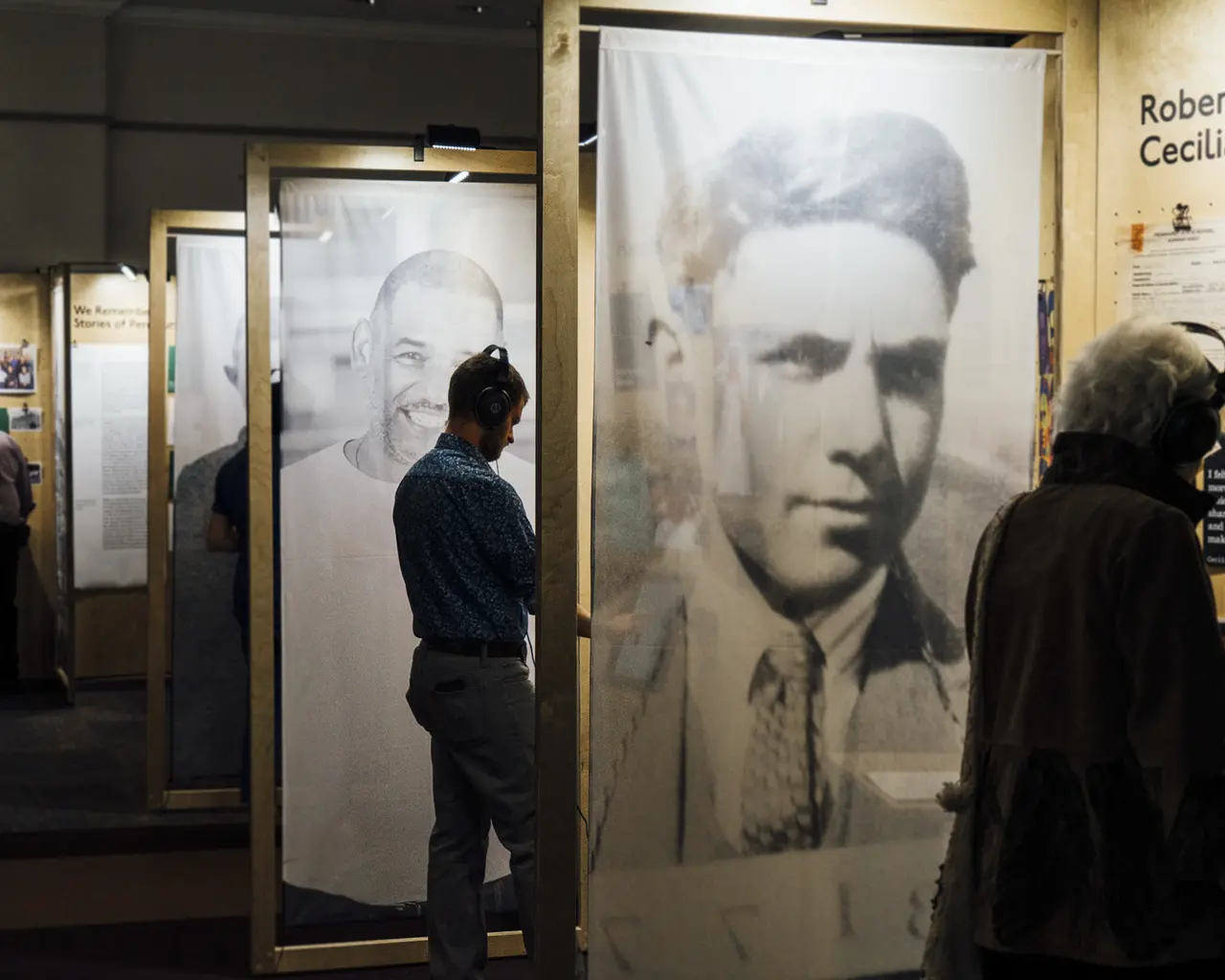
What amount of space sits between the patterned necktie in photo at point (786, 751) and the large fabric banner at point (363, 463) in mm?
1746

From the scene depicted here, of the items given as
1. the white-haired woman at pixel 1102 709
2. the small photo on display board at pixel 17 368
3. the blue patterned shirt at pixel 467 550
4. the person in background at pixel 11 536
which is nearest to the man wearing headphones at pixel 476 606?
the blue patterned shirt at pixel 467 550

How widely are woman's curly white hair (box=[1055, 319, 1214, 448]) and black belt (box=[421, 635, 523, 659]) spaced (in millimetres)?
1752

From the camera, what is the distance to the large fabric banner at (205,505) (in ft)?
20.3

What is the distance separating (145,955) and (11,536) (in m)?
5.16

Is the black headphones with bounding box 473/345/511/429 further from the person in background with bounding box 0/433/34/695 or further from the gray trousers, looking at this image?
the person in background with bounding box 0/433/34/695

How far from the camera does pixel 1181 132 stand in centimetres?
288

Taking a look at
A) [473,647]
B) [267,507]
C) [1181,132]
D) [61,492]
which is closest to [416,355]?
[267,507]

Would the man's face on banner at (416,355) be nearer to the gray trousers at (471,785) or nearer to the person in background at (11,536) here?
the gray trousers at (471,785)

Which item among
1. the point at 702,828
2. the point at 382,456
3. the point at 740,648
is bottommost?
the point at 702,828

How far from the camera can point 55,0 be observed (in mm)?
9453

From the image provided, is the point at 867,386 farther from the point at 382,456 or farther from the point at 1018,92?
the point at 382,456

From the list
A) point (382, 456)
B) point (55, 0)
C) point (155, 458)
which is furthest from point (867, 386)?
point (55, 0)

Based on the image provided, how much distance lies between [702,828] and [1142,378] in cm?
111

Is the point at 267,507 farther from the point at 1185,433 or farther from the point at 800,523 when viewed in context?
the point at 1185,433
